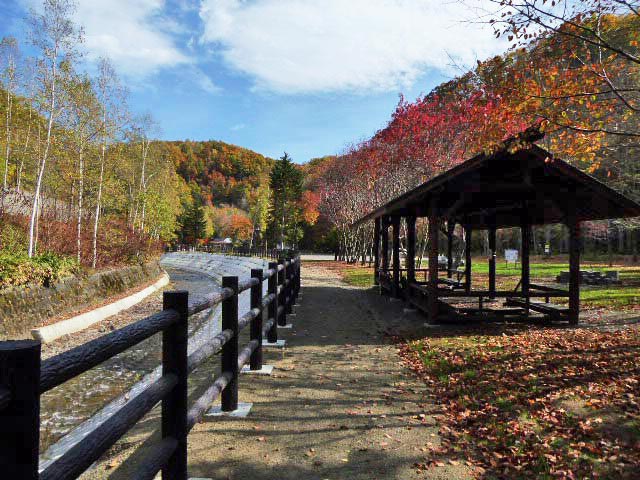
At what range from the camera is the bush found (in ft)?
39.3

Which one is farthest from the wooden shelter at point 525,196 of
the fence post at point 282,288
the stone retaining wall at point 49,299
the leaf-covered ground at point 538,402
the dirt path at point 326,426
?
the stone retaining wall at point 49,299

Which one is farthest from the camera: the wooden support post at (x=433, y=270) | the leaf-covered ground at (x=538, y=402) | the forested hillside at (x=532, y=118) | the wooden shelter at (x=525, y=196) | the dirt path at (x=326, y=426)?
the wooden support post at (x=433, y=270)

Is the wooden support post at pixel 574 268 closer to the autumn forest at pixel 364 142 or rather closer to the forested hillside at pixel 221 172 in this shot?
the autumn forest at pixel 364 142

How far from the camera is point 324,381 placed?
570 centimetres

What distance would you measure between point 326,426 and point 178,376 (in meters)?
2.15

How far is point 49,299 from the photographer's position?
13.2 meters

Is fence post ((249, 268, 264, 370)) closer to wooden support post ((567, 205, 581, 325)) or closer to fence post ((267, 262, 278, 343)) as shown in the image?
fence post ((267, 262, 278, 343))

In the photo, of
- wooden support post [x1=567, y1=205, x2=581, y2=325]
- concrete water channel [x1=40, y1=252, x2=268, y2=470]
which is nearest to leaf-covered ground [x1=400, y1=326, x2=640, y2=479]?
wooden support post [x1=567, y1=205, x2=581, y2=325]

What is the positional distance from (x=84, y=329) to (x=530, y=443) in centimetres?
1269

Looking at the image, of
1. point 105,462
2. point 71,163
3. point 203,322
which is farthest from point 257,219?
point 105,462

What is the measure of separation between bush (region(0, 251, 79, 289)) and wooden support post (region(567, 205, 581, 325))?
1410 centimetres

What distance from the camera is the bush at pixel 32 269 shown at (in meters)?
12.0

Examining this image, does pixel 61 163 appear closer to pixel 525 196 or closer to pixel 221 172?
pixel 525 196

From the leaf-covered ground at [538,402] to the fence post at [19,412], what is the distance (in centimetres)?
309
